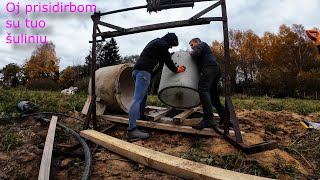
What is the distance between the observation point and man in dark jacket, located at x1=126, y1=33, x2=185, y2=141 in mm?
4402

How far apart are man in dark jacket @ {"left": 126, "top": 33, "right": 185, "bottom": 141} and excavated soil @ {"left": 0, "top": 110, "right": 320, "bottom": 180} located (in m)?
0.28

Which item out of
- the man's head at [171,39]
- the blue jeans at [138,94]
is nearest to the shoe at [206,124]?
the blue jeans at [138,94]

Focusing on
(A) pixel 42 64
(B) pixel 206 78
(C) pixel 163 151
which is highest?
(A) pixel 42 64

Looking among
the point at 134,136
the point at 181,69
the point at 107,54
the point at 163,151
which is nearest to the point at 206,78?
the point at 181,69

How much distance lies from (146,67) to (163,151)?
4.62 ft

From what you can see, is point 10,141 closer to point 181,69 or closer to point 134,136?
point 134,136

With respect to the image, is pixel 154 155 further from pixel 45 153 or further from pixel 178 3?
pixel 178 3

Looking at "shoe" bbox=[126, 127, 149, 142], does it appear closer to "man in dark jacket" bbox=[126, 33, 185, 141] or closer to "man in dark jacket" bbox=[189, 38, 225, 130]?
"man in dark jacket" bbox=[126, 33, 185, 141]

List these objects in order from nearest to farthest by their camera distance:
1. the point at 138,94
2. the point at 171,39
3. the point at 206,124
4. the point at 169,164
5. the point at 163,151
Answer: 1. the point at 169,164
2. the point at 163,151
3. the point at 206,124
4. the point at 138,94
5. the point at 171,39

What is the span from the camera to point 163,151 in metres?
3.92

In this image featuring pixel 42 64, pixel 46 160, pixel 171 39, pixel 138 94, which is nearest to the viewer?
pixel 46 160

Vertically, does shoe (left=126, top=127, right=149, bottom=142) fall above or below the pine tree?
below

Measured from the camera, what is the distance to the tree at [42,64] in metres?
42.7

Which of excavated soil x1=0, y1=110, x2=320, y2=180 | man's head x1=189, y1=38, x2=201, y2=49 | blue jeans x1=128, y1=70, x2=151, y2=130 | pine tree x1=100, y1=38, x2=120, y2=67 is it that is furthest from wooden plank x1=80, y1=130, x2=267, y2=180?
pine tree x1=100, y1=38, x2=120, y2=67
